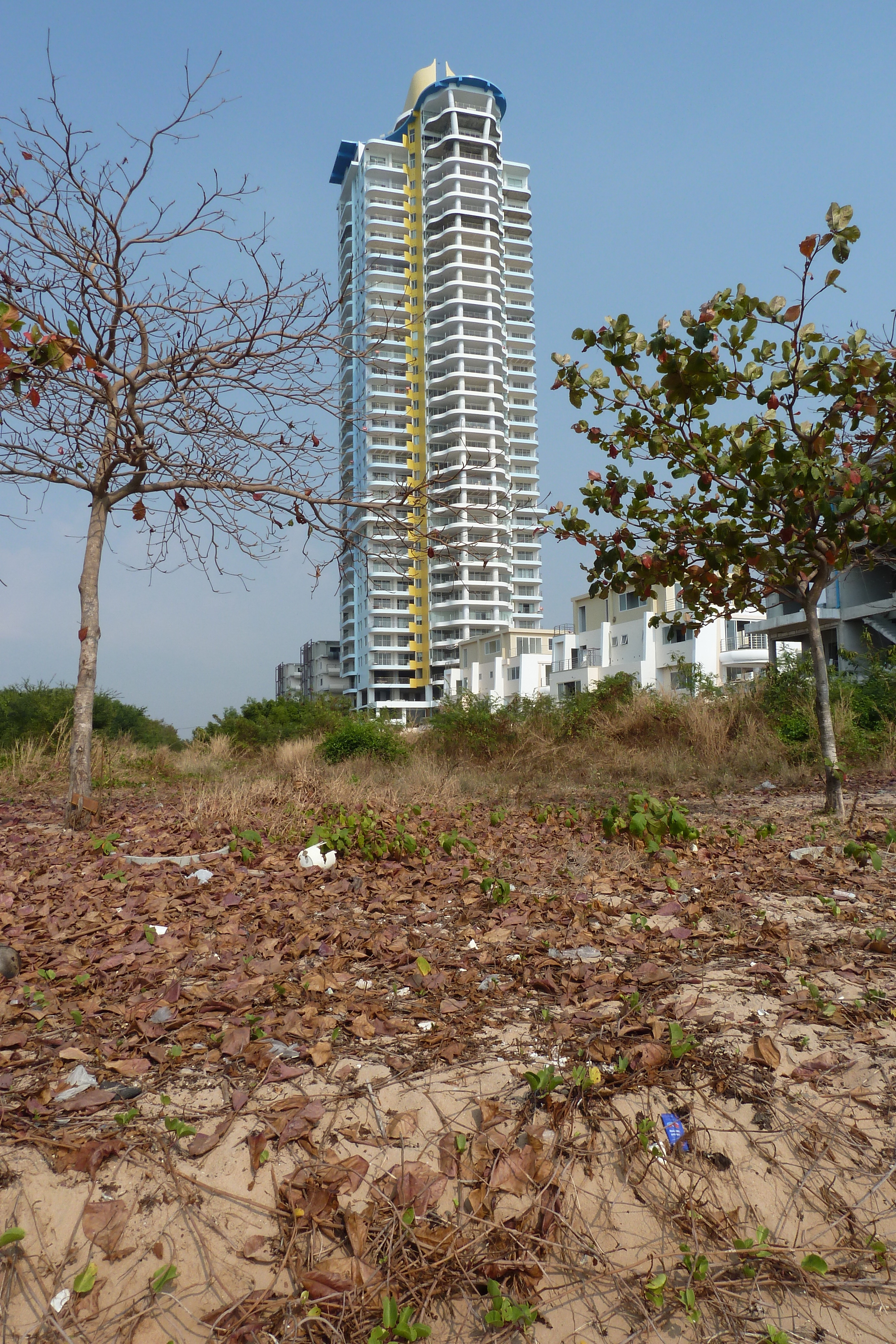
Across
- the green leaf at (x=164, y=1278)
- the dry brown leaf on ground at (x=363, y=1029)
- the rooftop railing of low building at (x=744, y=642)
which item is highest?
the rooftop railing of low building at (x=744, y=642)

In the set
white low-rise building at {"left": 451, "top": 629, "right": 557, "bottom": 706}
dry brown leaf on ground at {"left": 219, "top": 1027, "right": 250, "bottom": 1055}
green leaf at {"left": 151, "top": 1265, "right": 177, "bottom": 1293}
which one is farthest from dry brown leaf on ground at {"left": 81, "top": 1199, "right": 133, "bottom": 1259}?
white low-rise building at {"left": 451, "top": 629, "right": 557, "bottom": 706}

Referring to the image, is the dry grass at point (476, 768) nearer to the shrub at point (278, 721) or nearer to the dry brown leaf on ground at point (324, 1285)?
the shrub at point (278, 721)

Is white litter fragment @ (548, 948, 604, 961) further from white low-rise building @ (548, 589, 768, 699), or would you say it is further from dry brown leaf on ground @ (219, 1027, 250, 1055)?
white low-rise building @ (548, 589, 768, 699)

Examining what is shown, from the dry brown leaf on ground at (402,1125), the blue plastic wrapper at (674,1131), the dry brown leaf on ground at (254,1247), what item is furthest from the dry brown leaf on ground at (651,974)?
the dry brown leaf on ground at (254,1247)

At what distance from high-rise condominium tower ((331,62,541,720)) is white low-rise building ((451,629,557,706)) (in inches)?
139

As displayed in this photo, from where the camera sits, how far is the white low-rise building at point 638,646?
33.8 m

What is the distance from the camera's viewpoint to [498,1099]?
91.8 inches

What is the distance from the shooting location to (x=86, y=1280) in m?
1.79

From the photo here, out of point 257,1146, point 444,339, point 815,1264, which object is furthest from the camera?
point 444,339

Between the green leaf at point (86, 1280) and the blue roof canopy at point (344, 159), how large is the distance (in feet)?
288

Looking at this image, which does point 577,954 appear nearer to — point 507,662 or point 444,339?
point 507,662

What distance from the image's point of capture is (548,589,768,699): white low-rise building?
33812mm

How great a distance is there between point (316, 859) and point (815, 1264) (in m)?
3.95

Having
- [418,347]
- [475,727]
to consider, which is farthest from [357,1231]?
[418,347]
